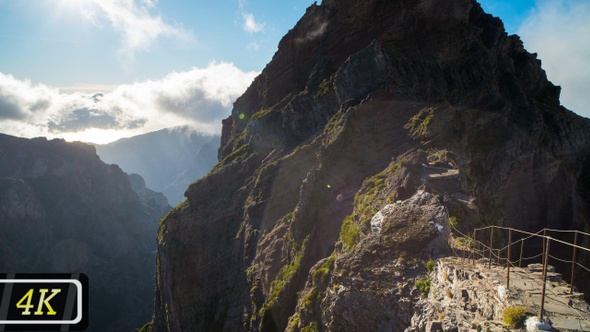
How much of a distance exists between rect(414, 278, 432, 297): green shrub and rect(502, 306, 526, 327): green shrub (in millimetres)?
4824

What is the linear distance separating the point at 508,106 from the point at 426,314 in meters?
29.6

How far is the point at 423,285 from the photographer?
47.5 ft

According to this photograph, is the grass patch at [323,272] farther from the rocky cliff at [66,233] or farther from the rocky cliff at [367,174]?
the rocky cliff at [66,233]

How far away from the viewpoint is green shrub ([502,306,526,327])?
9.21 metres

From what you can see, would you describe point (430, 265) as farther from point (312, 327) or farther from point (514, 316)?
point (312, 327)

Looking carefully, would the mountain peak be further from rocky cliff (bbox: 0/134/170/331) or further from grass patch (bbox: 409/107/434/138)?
rocky cliff (bbox: 0/134/170/331)

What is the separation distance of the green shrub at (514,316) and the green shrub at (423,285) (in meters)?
4.82

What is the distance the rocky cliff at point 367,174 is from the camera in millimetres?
18531

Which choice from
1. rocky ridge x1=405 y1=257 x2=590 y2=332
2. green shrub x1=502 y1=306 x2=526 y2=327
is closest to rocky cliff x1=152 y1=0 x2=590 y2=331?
rocky ridge x1=405 y1=257 x2=590 y2=332

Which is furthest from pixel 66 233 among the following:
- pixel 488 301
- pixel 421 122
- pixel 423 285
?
pixel 488 301

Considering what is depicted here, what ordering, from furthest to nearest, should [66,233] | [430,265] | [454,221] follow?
[66,233], [454,221], [430,265]

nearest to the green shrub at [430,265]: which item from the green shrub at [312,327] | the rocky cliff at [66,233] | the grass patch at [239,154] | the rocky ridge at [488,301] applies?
the rocky ridge at [488,301]

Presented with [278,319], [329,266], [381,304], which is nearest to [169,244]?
[278,319]

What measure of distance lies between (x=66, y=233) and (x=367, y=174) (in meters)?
193
